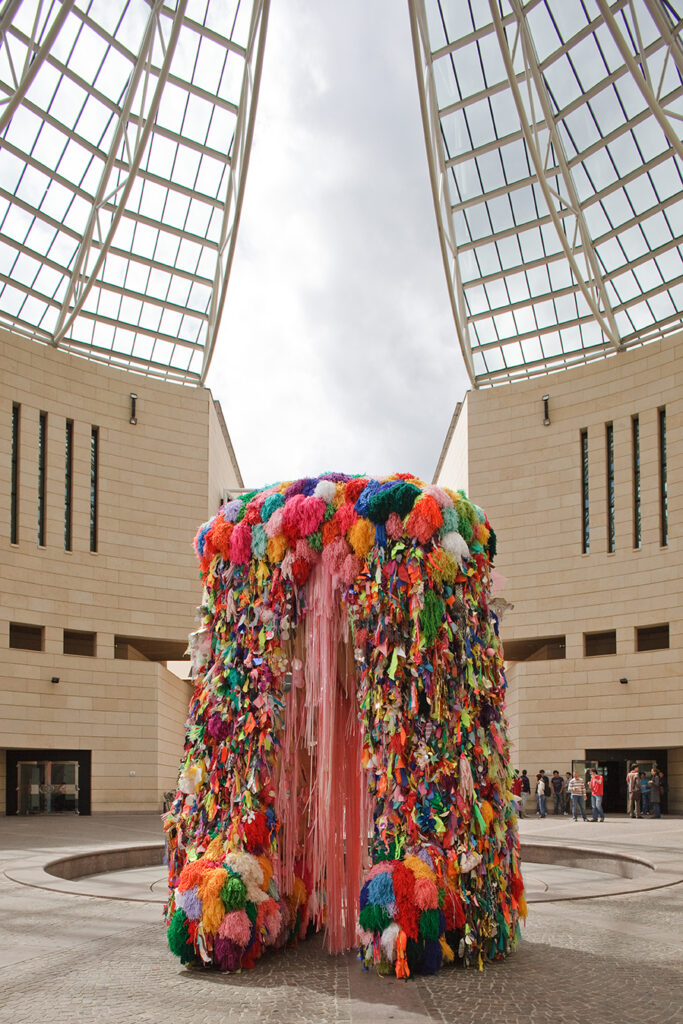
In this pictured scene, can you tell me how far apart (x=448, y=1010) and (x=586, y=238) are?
1183 inches

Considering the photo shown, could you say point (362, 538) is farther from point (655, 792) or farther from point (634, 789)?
point (634, 789)

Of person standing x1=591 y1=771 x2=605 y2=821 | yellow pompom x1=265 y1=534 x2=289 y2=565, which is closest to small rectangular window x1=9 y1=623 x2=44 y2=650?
person standing x1=591 y1=771 x2=605 y2=821

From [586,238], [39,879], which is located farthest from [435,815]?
[586,238]

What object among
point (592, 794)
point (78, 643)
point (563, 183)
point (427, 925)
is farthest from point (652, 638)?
point (427, 925)

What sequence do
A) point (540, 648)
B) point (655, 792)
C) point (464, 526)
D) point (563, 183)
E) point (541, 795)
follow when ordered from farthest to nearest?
point (540, 648) < point (563, 183) < point (541, 795) < point (655, 792) < point (464, 526)

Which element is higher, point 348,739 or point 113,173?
point 113,173

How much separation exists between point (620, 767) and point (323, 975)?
27.6m

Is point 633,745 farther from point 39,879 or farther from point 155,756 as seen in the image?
point 39,879

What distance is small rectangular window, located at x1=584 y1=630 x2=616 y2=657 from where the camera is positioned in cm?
3441

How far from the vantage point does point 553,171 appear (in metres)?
31.0

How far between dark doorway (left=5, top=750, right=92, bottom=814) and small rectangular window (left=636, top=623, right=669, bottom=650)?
1929cm

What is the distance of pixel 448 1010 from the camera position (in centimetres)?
542

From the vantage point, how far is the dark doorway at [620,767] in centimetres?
3152

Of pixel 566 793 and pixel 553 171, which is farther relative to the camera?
pixel 553 171
